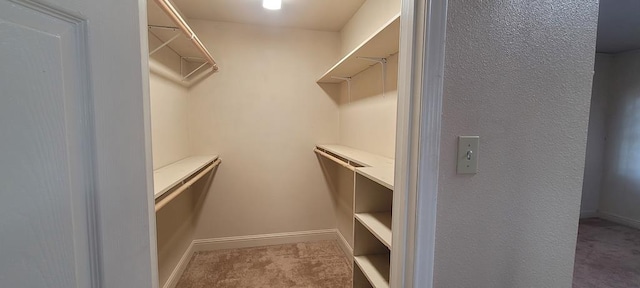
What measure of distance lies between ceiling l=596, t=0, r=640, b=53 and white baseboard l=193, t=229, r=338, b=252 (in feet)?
10.9

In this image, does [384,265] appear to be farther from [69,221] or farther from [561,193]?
[69,221]

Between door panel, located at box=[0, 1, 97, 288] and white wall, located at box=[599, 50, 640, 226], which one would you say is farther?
white wall, located at box=[599, 50, 640, 226]

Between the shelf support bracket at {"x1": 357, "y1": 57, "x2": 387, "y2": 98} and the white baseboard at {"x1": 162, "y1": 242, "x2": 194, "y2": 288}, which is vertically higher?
the shelf support bracket at {"x1": 357, "y1": 57, "x2": 387, "y2": 98}

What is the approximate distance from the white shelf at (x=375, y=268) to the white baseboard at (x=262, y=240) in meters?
1.47

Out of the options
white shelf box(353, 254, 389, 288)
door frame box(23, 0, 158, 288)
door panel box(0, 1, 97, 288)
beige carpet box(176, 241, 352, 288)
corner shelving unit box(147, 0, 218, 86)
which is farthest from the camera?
beige carpet box(176, 241, 352, 288)

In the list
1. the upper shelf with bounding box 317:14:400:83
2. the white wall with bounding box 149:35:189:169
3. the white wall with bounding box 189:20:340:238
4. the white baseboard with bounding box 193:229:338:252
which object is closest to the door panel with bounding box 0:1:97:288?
the upper shelf with bounding box 317:14:400:83

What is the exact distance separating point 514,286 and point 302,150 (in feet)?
6.99

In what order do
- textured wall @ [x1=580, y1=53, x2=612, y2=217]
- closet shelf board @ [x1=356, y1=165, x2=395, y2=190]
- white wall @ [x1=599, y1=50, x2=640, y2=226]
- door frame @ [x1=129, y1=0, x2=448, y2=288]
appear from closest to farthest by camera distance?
1. door frame @ [x1=129, y1=0, x2=448, y2=288]
2. closet shelf board @ [x1=356, y1=165, x2=395, y2=190]
3. white wall @ [x1=599, y1=50, x2=640, y2=226]
4. textured wall @ [x1=580, y1=53, x2=612, y2=217]

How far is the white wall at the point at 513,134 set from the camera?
0.74 meters

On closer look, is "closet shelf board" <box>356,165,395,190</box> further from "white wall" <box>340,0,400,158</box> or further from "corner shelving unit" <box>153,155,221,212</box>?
"corner shelving unit" <box>153,155,221,212</box>

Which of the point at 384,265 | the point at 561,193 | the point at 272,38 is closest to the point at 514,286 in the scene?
the point at 561,193

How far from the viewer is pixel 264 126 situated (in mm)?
2664

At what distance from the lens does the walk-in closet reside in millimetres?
2006

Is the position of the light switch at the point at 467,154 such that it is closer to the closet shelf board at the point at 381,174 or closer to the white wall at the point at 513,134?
the white wall at the point at 513,134
